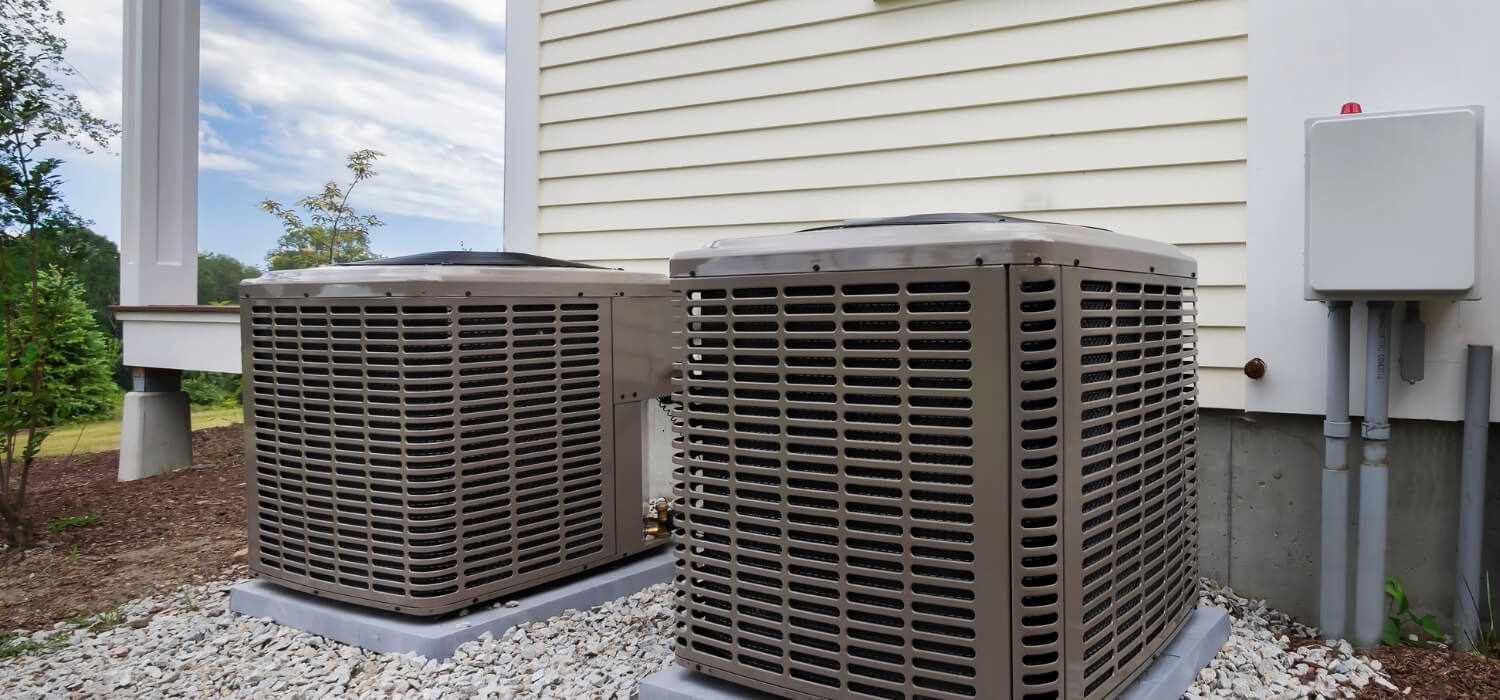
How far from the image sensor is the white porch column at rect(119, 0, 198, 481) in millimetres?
5297

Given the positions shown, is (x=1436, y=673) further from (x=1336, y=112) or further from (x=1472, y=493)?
(x=1336, y=112)

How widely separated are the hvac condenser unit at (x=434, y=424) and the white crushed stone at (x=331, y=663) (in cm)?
16

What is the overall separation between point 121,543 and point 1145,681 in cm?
429

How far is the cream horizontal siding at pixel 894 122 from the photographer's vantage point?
2611mm

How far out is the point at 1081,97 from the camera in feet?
9.16

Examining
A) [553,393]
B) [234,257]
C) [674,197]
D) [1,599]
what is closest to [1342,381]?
[553,393]

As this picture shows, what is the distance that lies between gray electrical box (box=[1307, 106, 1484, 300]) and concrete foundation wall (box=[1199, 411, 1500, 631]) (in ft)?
1.88

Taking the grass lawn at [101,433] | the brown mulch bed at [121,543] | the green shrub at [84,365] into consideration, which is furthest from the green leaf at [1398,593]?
the grass lawn at [101,433]

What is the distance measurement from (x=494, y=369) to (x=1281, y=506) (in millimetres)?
2456

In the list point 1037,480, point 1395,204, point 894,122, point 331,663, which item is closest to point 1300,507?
point 1395,204

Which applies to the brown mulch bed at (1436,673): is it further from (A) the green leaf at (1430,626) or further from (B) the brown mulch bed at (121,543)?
(B) the brown mulch bed at (121,543)

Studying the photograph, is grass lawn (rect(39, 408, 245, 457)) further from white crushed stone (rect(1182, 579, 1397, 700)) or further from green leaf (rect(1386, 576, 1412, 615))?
green leaf (rect(1386, 576, 1412, 615))

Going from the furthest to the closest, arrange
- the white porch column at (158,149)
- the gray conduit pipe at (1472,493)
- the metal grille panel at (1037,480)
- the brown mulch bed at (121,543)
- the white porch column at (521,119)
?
the white porch column at (158,149) → the white porch column at (521,119) → the brown mulch bed at (121,543) → the gray conduit pipe at (1472,493) → the metal grille panel at (1037,480)

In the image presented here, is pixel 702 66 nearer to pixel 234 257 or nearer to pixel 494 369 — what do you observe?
pixel 494 369
